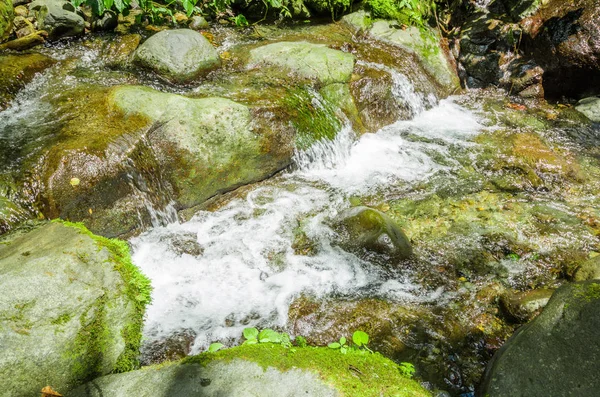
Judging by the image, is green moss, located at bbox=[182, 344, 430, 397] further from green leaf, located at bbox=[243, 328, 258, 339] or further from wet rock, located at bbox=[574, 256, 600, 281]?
wet rock, located at bbox=[574, 256, 600, 281]

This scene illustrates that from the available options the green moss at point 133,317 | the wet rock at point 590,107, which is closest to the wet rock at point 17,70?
the green moss at point 133,317

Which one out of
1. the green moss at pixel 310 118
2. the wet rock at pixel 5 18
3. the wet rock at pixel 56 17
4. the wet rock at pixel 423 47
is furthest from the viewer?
the wet rock at pixel 423 47

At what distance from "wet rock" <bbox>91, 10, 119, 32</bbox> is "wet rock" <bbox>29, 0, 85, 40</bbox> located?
356 millimetres

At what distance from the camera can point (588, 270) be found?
164 inches

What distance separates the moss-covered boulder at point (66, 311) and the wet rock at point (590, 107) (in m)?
8.98

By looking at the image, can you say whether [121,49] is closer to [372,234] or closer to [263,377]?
[372,234]

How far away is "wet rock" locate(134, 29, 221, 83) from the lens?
6.52m

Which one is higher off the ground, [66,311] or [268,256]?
[66,311]

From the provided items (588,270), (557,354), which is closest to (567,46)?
(588,270)

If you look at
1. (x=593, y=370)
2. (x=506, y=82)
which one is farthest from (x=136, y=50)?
(x=506, y=82)

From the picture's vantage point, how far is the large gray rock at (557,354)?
2295 mm

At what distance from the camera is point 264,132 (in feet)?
19.5

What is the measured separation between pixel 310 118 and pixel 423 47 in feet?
13.9

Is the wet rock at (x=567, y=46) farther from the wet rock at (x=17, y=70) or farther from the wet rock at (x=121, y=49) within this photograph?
the wet rock at (x=17, y=70)
